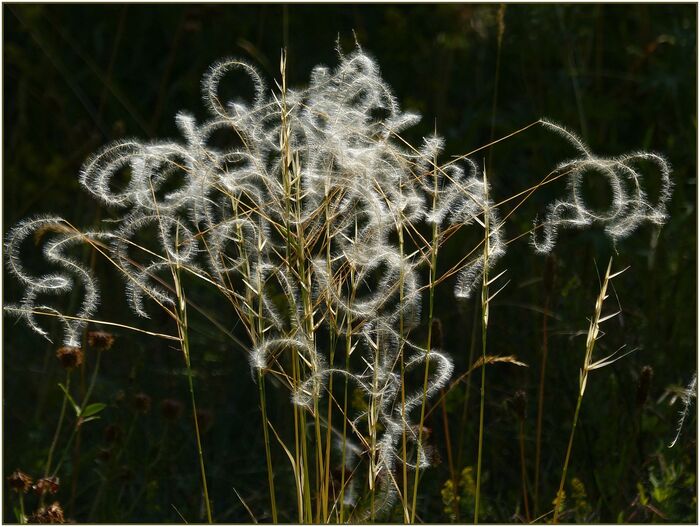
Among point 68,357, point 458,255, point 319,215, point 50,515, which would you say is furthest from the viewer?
point 458,255

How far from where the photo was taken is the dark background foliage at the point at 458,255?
225 cm

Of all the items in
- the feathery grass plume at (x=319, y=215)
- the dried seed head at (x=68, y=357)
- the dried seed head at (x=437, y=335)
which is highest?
the feathery grass plume at (x=319, y=215)

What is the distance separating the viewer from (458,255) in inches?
122

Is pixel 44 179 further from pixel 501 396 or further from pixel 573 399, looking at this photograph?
pixel 573 399

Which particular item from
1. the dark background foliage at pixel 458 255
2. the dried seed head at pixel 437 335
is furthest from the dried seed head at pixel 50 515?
the dried seed head at pixel 437 335

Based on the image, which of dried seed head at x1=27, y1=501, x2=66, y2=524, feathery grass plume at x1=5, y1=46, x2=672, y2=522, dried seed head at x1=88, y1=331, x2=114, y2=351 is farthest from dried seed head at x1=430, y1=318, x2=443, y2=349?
dried seed head at x1=27, y1=501, x2=66, y2=524

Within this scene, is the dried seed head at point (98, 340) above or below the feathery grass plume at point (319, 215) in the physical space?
below

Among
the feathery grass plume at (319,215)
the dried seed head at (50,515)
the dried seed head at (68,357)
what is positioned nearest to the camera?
the feathery grass plume at (319,215)

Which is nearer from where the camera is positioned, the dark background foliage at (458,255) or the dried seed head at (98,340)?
the dried seed head at (98,340)

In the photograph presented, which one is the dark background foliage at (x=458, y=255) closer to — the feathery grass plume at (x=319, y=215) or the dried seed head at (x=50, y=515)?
the dried seed head at (x=50, y=515)

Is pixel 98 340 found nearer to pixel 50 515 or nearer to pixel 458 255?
pixel 50 515

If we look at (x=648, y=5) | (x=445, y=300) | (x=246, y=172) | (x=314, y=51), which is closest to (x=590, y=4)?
(x=648, y=5)

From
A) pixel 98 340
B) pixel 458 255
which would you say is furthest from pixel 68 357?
pixel 458 255

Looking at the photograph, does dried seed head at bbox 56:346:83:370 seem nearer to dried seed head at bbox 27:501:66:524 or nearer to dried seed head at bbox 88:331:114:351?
dried seed head at bbox 88:331:114:351
